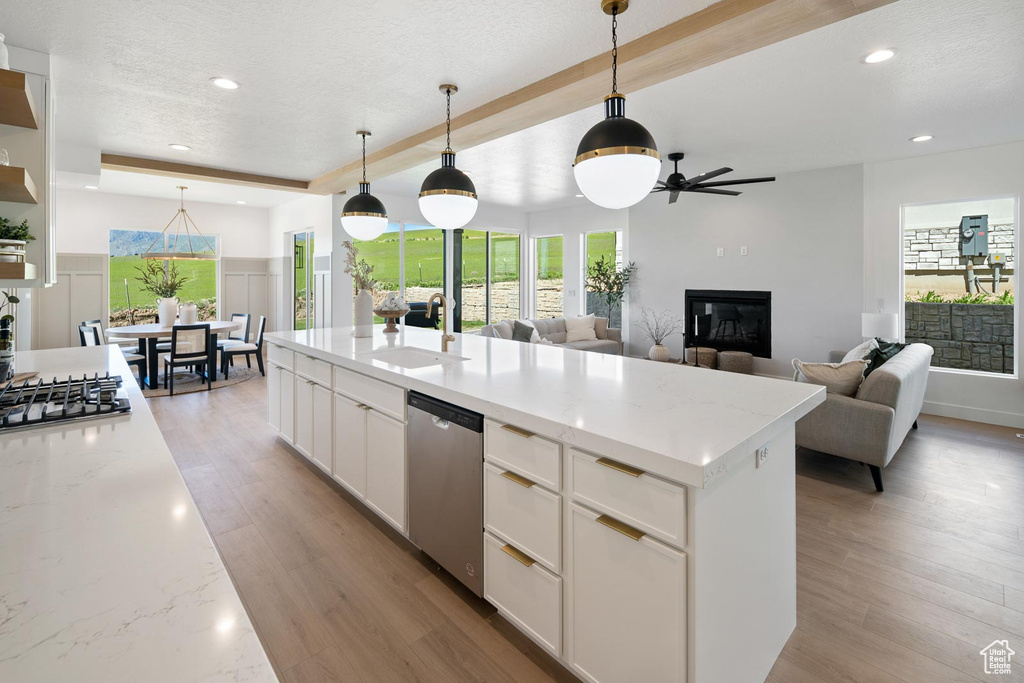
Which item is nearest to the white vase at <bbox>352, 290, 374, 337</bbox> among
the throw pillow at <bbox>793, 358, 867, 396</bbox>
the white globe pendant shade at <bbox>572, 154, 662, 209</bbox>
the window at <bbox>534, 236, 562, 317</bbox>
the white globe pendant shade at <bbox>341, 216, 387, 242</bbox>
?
the white globe pendant shade at <bbox>341, 216, 387, 242</bbox>

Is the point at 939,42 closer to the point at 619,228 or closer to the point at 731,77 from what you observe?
the point at 731,77

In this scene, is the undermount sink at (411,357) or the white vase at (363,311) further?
the white vase at (363,311)

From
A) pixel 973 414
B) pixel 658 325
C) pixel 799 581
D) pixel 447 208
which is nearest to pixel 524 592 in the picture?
pixel 799 581

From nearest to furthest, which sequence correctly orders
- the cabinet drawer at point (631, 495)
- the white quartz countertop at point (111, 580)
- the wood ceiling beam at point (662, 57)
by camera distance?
the white quartz countertop at point (111, 580), the cabinet drawer at point (631, 495), the wood ceiling beam at point (662, 57)

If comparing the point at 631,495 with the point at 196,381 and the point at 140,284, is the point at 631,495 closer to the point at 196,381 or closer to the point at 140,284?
the point at 196,381

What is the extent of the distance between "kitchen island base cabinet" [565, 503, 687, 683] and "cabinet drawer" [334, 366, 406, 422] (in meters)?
1.12

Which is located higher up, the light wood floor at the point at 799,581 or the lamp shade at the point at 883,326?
the lamp shade at the point at 883,326

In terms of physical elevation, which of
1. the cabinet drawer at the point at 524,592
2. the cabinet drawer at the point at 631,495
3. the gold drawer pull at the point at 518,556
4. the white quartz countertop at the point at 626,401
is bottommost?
the cabinet drawer at the point at 524,592

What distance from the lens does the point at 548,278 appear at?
912cm

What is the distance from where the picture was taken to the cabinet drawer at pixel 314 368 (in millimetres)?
3023

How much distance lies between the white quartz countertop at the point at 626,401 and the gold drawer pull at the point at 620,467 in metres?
0.03

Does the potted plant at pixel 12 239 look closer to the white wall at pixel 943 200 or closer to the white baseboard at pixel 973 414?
the white wall at pixel 943 200

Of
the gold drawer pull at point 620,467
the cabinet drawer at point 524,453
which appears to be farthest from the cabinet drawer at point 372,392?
the gold drawer pull at point 620,467

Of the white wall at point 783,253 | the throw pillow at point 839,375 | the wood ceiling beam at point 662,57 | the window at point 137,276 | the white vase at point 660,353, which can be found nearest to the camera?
the wood ceiling beam at point 662,57
